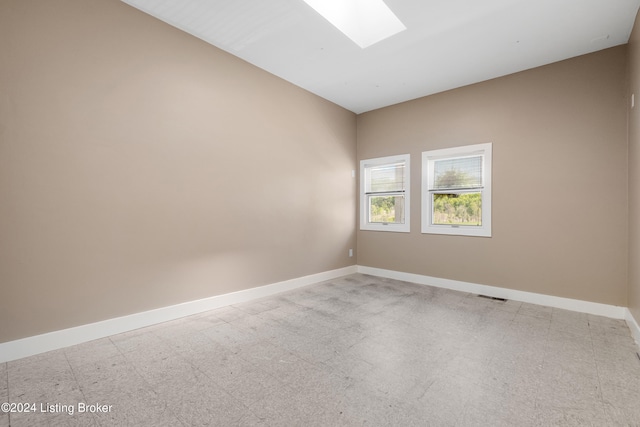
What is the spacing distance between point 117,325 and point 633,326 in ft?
16.1

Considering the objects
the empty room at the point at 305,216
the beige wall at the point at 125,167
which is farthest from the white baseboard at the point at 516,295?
the beige wall at the point at 125,167

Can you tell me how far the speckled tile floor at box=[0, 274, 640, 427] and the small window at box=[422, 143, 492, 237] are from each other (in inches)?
58.9

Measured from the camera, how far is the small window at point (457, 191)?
157 inches

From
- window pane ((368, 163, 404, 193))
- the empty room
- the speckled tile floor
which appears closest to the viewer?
the speckled tile floor

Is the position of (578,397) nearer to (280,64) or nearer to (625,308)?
(625,308)

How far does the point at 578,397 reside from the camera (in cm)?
174

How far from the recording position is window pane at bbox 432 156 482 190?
4.13 meters

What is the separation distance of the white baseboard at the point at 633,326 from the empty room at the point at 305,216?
0.07m

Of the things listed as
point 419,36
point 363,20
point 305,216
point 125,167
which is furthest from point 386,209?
point 125,167

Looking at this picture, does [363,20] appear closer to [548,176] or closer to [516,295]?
[548,176]

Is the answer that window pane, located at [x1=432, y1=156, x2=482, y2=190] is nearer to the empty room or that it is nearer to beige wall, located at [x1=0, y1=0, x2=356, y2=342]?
the empty room

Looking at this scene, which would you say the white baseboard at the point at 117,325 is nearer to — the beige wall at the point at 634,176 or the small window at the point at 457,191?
the small window at the point at 457,191

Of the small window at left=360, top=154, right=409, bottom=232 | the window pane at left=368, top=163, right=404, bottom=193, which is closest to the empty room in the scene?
the small window at left=360, top=154, right=409, bottom=232

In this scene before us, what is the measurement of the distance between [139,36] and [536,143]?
474 centimetres
